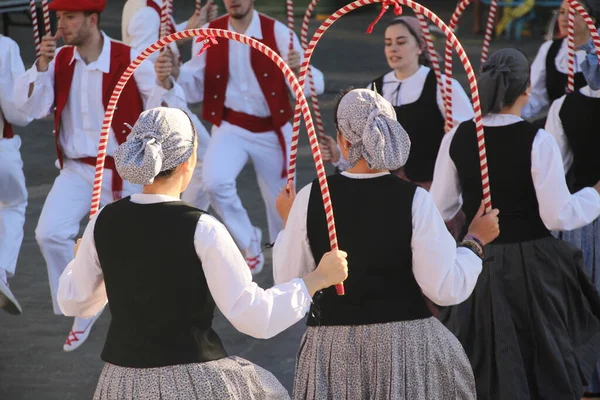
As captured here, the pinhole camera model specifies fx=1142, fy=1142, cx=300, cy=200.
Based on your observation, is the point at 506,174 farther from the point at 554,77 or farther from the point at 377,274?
the point at 554,77

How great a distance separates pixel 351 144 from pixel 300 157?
676cm

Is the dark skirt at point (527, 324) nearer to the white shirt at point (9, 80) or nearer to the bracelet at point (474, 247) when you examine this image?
the bracelet at point (474, 247)

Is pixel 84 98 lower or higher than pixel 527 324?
higher

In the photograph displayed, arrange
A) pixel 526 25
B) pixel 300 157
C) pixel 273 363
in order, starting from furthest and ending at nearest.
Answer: pixel 526 25 → pixel 300 157 → pixel 273 363

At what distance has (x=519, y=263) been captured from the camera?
452 centimetres

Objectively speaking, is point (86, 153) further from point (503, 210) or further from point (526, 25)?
point (526, 25)

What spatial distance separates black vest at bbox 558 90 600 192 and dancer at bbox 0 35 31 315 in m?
2.82

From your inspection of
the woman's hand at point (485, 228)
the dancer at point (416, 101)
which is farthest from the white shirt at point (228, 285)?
the dancer at point (416, 101)

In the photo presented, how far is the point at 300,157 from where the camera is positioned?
10430 millimetres

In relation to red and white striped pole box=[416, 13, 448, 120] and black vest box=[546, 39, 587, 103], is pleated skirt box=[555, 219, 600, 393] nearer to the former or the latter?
red and white striped pole box=[416, 13, 448, 120]

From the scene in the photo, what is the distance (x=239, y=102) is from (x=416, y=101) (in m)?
1.31

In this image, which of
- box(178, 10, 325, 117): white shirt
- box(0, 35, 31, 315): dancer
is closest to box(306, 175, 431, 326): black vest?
box(0, 35, 31, 315): dancer

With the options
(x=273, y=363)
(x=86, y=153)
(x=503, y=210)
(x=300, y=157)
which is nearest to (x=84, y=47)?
(x=86, y=153)

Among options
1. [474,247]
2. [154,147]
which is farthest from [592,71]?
[154,147]
